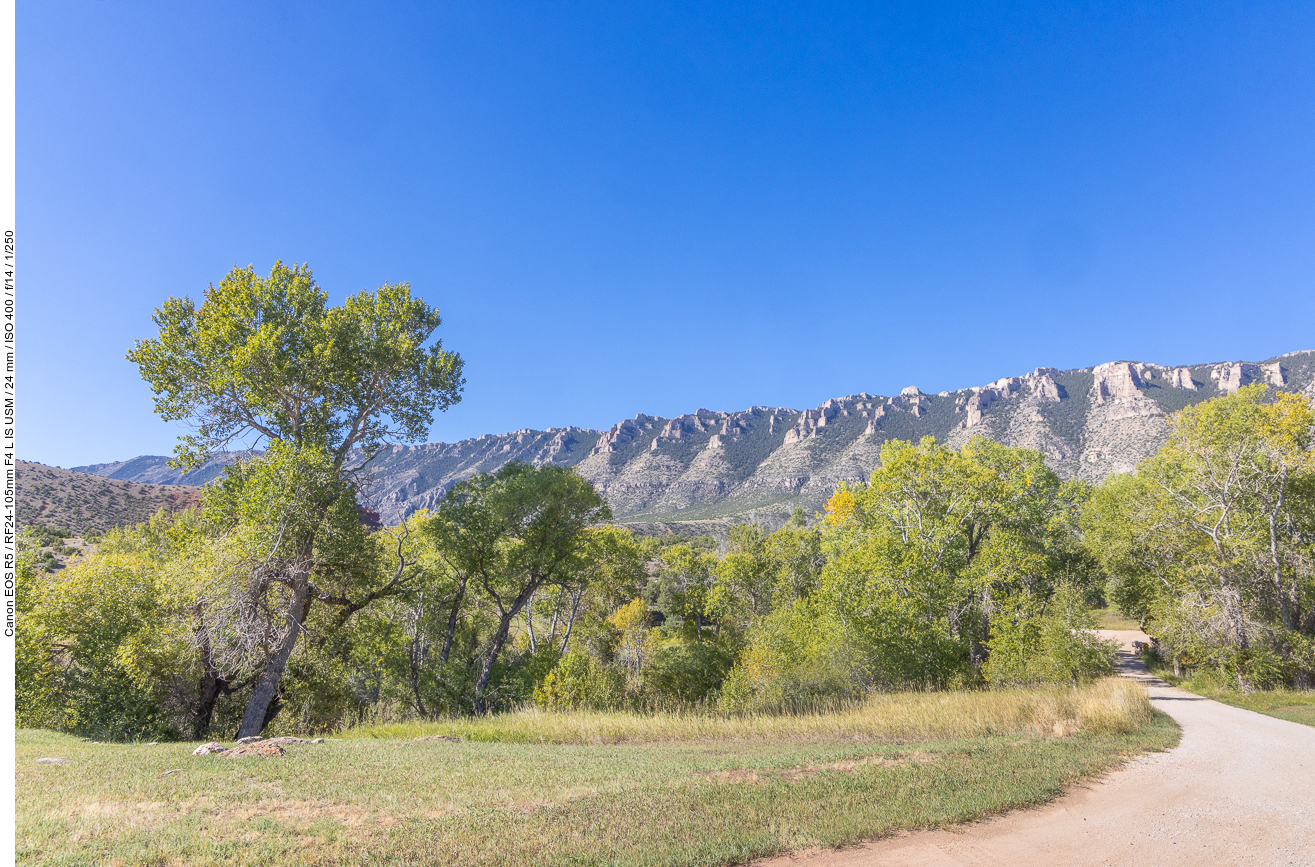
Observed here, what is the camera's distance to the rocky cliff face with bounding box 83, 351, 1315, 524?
99688 millimetres

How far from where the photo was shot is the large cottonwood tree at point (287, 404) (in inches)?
572

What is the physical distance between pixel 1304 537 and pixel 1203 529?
406 centimetres

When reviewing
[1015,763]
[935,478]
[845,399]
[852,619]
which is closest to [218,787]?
[1015,763]

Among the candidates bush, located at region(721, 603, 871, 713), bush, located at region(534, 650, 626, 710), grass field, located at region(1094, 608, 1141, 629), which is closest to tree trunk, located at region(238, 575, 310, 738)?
bush, located at region(534, 650, 626, 710)

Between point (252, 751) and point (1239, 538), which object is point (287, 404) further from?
point (1239, 538)

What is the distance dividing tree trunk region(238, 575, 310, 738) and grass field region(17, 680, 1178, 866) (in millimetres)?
3363

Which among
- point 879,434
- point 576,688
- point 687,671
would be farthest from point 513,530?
point 879,434

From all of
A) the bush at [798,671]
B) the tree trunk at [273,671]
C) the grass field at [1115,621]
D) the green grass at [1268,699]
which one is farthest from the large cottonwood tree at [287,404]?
the grass field at [1115,621]

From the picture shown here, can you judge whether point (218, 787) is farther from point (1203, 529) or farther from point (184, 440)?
point (1203, 529)

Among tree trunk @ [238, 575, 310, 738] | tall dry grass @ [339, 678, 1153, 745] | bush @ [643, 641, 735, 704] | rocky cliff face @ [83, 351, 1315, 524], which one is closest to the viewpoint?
tall dry grass @ [339, 678, 1153, 745]

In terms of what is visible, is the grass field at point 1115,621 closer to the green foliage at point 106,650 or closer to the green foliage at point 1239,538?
the green foliage at point 1239,538

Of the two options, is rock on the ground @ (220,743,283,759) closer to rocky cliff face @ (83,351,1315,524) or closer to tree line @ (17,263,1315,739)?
tree line @ (17,263,1315,739)

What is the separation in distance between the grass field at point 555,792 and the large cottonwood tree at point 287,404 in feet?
14.5

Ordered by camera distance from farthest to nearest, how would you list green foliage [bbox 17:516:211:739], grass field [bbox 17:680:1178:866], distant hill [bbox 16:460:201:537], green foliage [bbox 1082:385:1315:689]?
distant hill [bbox 16:460:201:537], green foliage [bbox 1082:385:1315:689], green foliage [bbox 17:516:211:739], grass field [bbox 17:680:1178:866]
